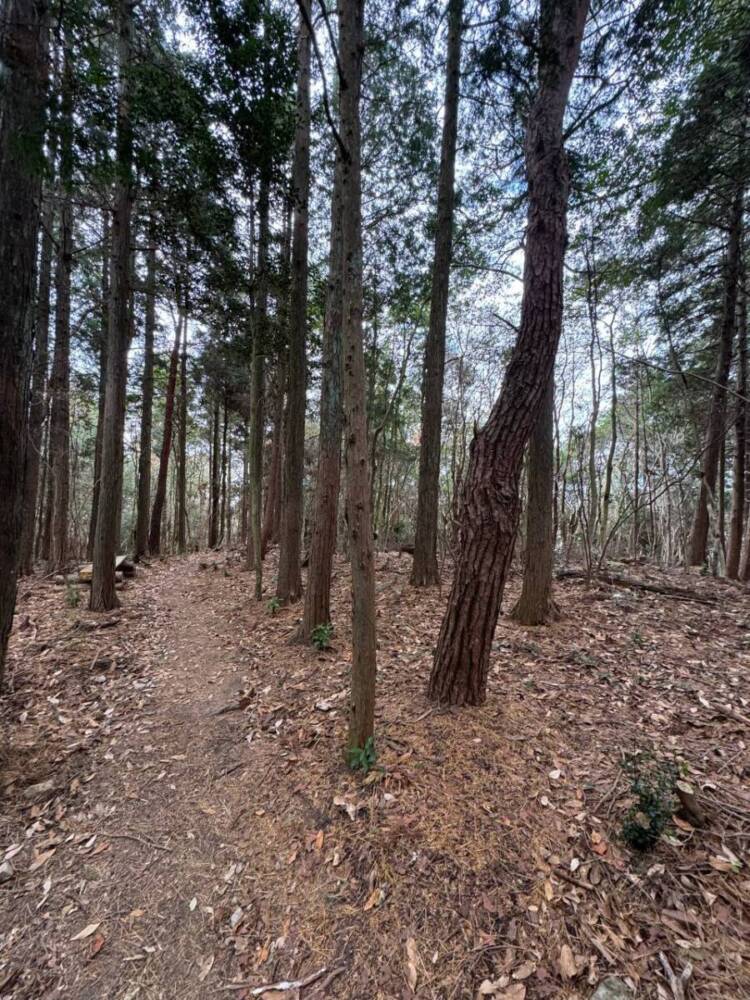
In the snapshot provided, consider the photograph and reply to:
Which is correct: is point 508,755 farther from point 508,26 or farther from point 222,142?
point 222,142

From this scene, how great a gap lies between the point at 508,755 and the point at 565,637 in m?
2.43

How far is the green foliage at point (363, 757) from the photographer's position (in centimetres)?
277

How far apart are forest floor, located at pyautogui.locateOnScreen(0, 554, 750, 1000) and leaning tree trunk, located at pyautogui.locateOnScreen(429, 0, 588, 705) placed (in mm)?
997

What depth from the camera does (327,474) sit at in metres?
5.01

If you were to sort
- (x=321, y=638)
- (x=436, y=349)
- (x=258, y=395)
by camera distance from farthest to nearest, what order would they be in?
(x=258, y=395)
(x=436, y=349)
(x=321, y=638)

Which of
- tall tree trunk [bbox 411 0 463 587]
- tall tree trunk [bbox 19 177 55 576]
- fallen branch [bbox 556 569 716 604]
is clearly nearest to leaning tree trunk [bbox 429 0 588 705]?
tall tree trunk [bbox 411 0 463 587]

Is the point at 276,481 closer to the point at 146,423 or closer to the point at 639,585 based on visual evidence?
the point at 146,423

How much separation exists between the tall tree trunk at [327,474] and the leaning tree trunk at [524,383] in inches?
86.8

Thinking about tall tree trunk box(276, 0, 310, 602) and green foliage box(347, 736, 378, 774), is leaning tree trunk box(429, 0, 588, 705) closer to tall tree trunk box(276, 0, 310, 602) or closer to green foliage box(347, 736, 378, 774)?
green foliage box(347, 736, 378, 774)

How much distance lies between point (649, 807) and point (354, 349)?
3114mm

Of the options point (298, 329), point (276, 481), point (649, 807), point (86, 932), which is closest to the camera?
point (86, 932)

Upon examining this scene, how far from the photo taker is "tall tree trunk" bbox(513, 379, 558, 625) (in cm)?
514

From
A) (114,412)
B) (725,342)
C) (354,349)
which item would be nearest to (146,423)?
(114,412)

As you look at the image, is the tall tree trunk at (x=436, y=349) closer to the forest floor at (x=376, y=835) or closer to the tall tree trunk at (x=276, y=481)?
the forest floor at (x=376, y=835)
